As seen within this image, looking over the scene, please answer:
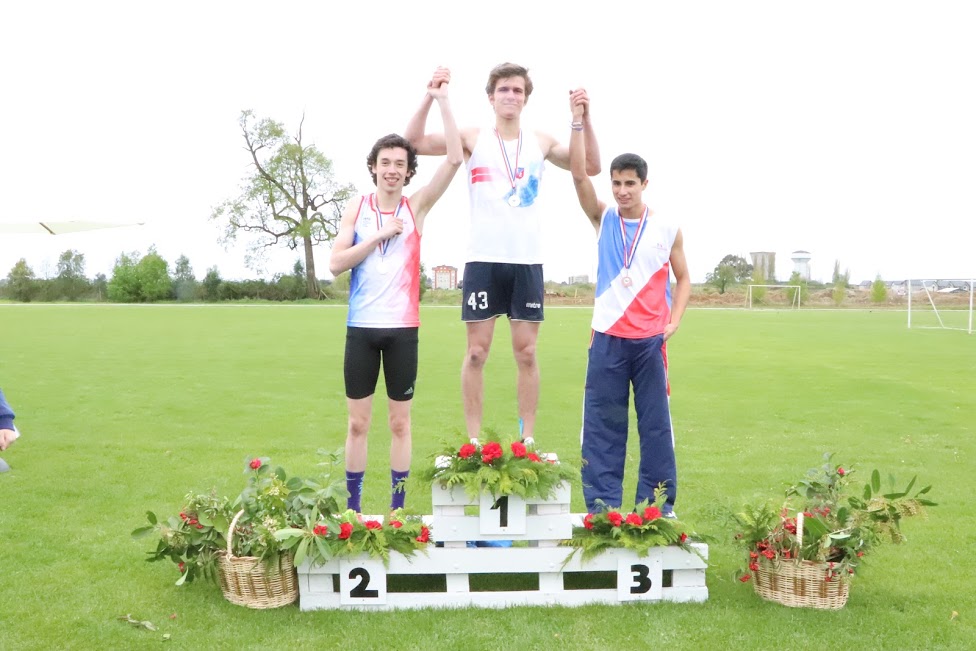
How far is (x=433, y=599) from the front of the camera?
3.94m

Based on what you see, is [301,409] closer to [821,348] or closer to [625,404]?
[625,404]

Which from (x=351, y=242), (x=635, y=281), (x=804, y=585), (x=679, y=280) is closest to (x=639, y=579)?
(x=804, y=585)

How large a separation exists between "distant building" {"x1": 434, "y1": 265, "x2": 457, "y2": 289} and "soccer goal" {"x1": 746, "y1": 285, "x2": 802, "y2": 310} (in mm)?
21783

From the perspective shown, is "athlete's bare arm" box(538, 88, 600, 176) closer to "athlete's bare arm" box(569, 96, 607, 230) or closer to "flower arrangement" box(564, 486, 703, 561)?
"athlete's bare arm" box(569, 96, 607, 230)

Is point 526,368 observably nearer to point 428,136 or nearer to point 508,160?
point 508,160

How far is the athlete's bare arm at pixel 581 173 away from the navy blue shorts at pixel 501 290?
439mm

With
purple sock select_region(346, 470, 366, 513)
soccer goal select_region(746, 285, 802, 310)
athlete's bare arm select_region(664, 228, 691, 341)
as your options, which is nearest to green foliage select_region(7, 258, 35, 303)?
soccer goal select_region(746, 285, 802, 310)

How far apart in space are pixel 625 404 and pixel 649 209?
1.12 metres

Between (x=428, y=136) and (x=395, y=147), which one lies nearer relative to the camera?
(x=395, y=147)

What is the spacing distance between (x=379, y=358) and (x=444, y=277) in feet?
194

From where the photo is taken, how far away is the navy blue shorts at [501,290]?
4762 millimetres

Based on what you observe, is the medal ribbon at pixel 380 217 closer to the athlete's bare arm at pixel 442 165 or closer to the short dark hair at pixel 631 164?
the athlete's bare arm at pixel 442 165

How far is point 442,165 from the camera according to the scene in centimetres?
474

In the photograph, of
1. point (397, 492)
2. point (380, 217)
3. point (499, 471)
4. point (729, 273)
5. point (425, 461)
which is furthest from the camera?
point (729, 273)
